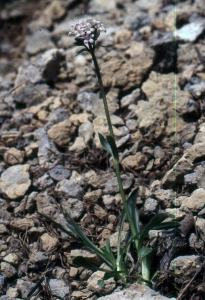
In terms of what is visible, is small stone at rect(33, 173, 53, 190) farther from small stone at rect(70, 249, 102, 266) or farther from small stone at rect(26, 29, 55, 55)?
small stone at rect(26, 29, 55, 55)

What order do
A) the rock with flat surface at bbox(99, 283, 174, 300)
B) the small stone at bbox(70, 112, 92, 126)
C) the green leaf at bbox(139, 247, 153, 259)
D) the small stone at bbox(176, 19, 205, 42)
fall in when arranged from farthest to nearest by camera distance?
the small stone at bbox(176, 19, 205, 42) → the small stone at bbox(70, 112, 92, 126) → the green leaf at bbox(139, 247, 153, 259) → the rock with flat surface at bbox(99, 283, 174, 300)

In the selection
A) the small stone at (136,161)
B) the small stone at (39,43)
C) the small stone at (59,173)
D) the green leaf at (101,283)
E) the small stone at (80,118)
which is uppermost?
the small stone at (39,43)

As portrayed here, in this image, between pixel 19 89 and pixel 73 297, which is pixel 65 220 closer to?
pixel 73 297

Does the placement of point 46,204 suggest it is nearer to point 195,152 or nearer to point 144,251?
point 144,251

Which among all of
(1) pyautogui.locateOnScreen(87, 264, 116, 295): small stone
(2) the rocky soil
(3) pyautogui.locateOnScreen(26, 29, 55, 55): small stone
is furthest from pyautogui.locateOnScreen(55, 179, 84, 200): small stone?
(3) pyautogui.locateOnScreen(26, 29, 55, 55): small stone

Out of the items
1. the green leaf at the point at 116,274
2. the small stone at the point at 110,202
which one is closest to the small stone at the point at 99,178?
the small stone at the point at 110,202

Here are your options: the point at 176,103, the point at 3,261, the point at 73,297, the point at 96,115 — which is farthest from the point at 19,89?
the point at 73,297

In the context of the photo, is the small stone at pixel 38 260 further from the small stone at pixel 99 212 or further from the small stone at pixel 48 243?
the small stone at pixel 99 212

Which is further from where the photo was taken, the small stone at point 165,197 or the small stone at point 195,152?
the small stone at point 195,152
